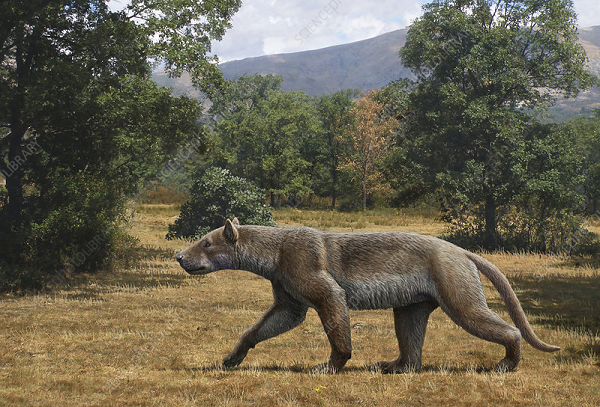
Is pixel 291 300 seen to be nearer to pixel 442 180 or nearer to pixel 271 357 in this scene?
pixel 271 357

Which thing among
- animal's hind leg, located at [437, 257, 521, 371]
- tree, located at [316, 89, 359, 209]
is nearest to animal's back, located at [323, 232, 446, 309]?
animal's hind leg, located at [437, 257, 521, 371]

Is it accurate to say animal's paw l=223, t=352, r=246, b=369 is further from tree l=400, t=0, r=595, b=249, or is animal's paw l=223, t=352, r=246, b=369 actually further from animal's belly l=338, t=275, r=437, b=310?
tree l=400, t=0, r=595, b=249

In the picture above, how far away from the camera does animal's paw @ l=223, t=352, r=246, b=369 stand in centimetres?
815

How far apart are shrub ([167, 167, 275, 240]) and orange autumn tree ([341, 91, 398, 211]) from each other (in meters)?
31.0

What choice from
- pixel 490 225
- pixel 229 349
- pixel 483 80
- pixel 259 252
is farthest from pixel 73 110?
pixel 490 225

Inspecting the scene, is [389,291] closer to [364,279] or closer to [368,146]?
[364,279]

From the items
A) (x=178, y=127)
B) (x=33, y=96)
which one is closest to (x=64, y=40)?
(x=33, y=96)

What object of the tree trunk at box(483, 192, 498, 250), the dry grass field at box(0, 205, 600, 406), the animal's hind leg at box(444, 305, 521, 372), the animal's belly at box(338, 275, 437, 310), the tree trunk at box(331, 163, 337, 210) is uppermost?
the animal's belly at box(338, 275, 437, 310)

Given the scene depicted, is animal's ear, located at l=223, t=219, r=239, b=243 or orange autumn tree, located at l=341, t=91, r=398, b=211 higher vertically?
animal's ear, located at l=223, t=219, r=239, b=243

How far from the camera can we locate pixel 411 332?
25.3 feet

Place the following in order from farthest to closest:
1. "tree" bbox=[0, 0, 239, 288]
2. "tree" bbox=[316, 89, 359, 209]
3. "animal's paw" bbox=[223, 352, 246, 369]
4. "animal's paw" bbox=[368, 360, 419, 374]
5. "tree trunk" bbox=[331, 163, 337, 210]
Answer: "tree trunk" bbox=[331, 163, 337, 210]
"tree" bbox=[316, 89, 359, 209]
"tree" bbox=[0, 0, 239, 288]
"animal's paw" bbox=[223, 352, 246, 369]
"animal's paw" bbox=[368, 360, 419, 374]

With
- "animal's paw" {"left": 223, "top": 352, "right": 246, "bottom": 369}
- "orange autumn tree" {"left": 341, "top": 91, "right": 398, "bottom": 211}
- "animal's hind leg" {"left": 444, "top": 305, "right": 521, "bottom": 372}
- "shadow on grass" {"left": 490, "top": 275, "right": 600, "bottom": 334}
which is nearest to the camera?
"animal's hind leg" {"left": 444, "top": 305, "right": 521, "bottom": 372}

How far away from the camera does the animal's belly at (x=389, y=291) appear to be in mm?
7168

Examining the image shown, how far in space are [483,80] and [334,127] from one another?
41.9 meters
